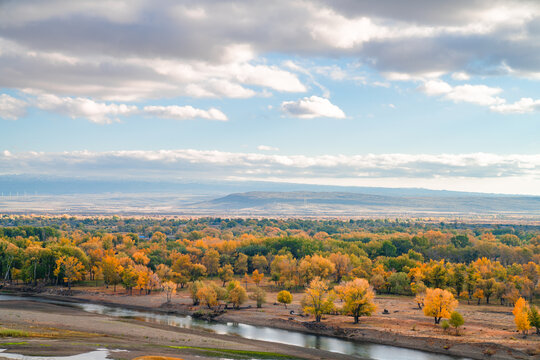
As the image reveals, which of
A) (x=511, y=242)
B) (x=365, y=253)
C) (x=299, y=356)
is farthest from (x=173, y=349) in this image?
(x=511, y=242)

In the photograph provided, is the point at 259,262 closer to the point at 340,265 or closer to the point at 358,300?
the point at 340,265

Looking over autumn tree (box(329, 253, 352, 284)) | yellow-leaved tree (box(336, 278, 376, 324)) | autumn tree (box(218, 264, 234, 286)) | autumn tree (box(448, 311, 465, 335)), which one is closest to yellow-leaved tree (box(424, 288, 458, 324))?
autumn tree (box(448, 311, 465, 335))

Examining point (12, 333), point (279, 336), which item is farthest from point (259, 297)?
point (12, 333)

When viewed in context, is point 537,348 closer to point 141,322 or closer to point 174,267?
point 141,322

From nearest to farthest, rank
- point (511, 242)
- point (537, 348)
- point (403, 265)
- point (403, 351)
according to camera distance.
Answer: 1. point (537, 348)
2. point (403, 351)
3. point (403, 265)
4. point (511, 242)

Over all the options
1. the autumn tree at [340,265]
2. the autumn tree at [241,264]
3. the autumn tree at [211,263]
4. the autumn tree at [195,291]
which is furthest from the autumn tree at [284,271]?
the autumn tree at [195,291]
